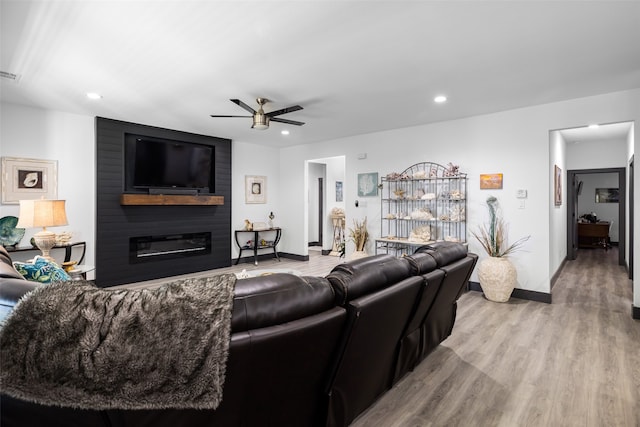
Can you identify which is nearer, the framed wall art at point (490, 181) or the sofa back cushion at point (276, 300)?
the sofa back cushion at point (276, 300)

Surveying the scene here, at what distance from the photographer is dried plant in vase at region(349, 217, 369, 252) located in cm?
586

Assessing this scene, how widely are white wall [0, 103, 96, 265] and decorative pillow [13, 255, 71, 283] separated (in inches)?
103

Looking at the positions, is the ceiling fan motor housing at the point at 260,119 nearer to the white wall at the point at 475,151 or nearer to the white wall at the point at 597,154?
the white wall at the point at 475,151

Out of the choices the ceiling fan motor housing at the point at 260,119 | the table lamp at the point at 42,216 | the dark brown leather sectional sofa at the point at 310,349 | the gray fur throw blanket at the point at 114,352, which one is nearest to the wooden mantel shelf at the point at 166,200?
the table lamp at the point at 42,216

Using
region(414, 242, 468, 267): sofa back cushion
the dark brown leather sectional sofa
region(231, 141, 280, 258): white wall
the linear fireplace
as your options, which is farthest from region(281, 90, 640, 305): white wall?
the linear fireplace

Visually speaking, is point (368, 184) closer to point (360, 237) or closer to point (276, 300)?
point (360, 237)

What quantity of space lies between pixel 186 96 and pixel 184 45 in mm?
1326

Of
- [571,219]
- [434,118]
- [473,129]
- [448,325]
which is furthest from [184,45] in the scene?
[571,219]

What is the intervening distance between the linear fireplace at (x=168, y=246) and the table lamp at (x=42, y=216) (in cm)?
176

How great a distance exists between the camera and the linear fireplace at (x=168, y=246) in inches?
207

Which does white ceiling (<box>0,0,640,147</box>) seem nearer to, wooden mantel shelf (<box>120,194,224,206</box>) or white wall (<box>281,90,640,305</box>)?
white wall (<box>281,90,640,305</box>)

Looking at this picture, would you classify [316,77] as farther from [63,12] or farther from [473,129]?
[473,129]

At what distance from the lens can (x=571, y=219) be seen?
22.1ft

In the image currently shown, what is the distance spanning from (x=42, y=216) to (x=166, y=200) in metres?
2.11
